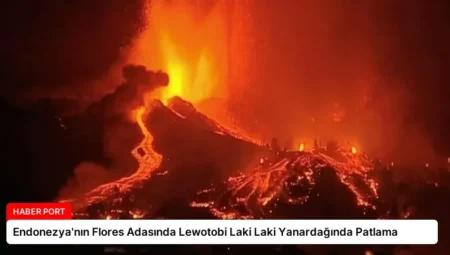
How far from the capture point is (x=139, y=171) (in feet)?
8.21

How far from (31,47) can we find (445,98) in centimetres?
170

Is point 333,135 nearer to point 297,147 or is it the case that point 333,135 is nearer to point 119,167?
point 297,147

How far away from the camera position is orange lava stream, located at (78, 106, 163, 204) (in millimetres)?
2311

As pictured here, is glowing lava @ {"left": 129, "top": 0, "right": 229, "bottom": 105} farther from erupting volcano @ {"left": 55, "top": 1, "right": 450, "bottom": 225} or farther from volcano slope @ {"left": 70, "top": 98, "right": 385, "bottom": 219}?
volcano slope @ {"left": 70, "top": 98, "right": 385, "bottom": 219}

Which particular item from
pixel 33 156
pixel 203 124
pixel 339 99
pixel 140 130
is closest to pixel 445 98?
pixel 339 99
